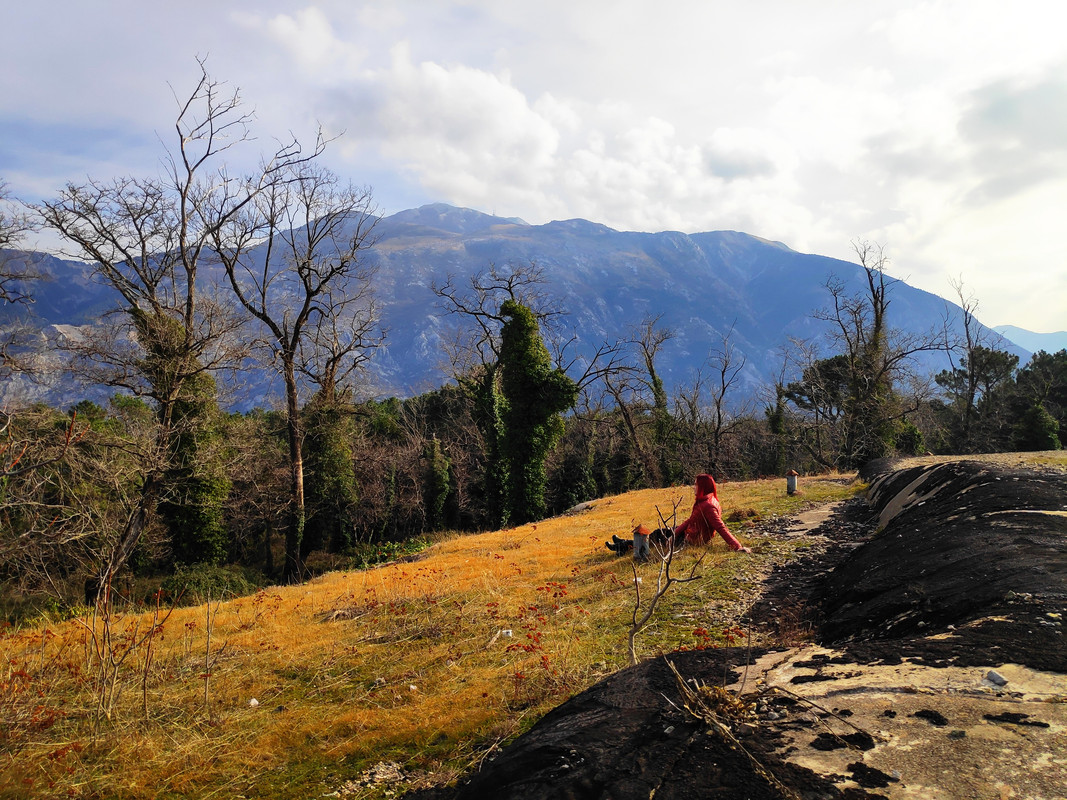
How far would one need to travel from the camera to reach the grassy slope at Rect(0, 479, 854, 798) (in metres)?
4.24

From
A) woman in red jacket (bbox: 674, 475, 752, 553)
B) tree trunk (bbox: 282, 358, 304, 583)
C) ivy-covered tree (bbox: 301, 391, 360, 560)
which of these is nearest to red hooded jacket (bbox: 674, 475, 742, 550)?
woman in red jacket (bbox: 674, 475, 752, 553)

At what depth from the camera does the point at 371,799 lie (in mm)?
3754

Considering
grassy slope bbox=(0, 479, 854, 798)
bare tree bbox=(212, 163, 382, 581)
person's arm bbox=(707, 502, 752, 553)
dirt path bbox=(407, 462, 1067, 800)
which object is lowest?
grassy slope bbox=(0, 479, 854, 798)

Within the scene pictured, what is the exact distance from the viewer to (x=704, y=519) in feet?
33.5

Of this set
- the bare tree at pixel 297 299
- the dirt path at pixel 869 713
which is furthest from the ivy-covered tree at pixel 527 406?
the dirt path at pixel 869 713

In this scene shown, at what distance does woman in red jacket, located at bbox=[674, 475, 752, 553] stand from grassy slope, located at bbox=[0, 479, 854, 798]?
0.40 meters

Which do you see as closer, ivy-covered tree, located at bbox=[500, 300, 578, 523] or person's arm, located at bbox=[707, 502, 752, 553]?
person's arm, located at bbox=[707, 502, 752, 553]

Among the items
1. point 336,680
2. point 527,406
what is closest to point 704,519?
point 336,680

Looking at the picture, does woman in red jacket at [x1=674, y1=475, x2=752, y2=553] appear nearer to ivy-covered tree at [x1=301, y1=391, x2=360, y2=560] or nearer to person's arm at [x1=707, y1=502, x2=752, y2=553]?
person's arm at [x1=707, y1=502, x2=752, y2=553]

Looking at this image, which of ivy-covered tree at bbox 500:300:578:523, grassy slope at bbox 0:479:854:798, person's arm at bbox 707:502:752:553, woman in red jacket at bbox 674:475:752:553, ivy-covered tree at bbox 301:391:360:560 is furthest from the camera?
ivy-covered tree at bbox 500:300:578:523

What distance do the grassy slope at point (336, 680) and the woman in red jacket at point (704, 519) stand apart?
0.40 meters

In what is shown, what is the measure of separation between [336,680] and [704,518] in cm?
667

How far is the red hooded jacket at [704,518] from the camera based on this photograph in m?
9.98

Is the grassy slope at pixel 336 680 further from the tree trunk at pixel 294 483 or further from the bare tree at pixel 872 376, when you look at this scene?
the bare tree at pixel 872 376
